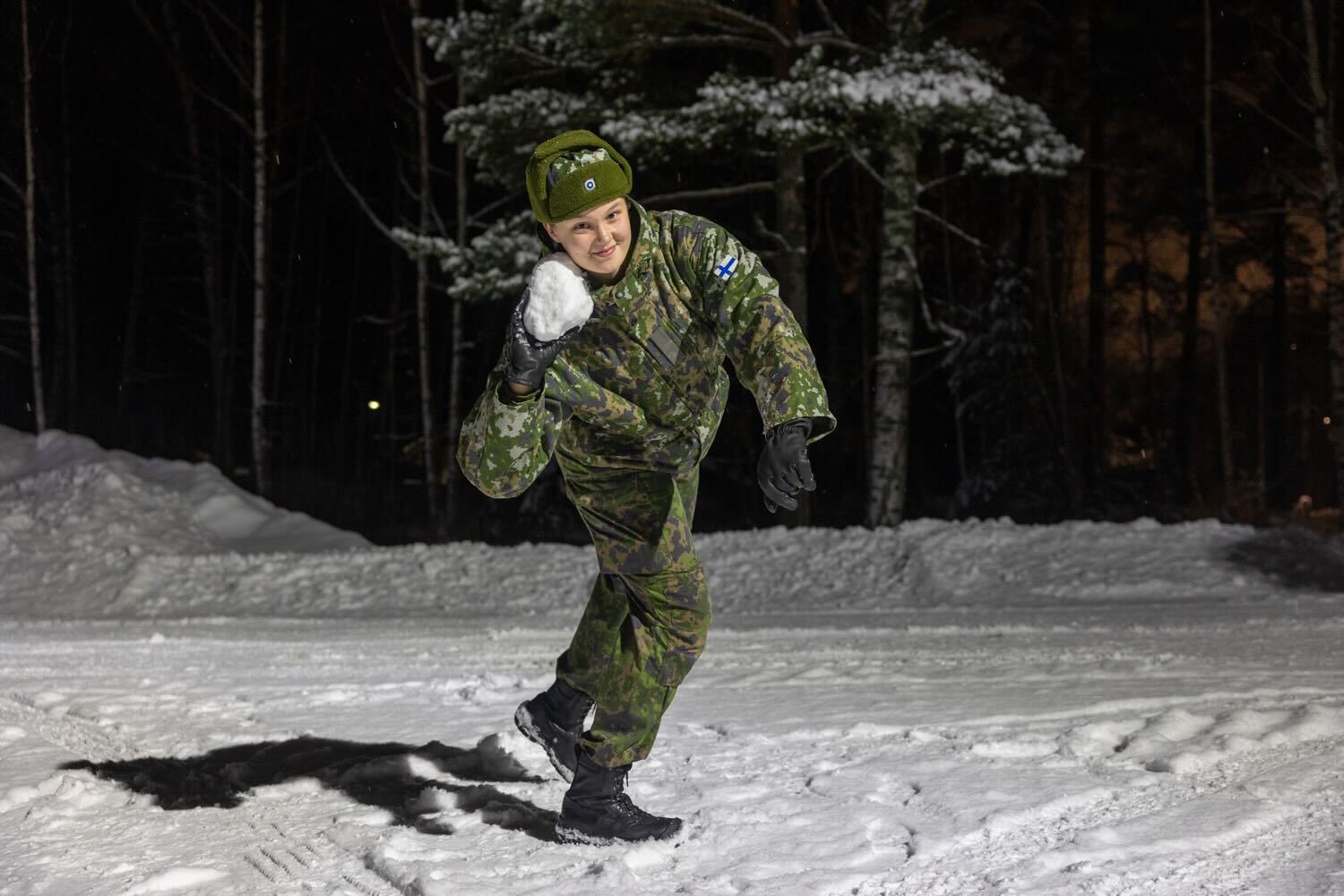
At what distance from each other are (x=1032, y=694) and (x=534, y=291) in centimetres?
344

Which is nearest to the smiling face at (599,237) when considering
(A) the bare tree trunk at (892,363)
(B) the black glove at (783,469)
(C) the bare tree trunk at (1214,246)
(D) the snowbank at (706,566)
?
(B) the black glove at (783,469)

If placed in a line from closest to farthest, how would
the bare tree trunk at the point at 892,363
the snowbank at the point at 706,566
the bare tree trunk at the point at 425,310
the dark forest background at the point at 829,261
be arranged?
the snowbank at the point at 706,566 → the bare tree trunk at the point at 892,363 → the bare tree trunk at the point at 425,310 → the dark forest background at the point at 829,261

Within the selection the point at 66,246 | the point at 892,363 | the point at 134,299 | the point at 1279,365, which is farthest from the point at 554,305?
the point at 134,299

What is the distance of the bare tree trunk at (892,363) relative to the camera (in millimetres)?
13883

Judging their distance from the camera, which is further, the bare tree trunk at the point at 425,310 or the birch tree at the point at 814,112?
the bare tree trunk at the point at 425,310

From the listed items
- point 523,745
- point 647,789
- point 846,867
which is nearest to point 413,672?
point 523,745

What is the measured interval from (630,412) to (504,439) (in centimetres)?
43

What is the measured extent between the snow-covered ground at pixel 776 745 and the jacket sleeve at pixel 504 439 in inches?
39.9

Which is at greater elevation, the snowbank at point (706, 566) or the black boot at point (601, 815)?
the black boot at point (601, 815)

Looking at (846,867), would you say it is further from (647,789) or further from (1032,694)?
(1032,694)

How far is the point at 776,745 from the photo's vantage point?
4.74 meters

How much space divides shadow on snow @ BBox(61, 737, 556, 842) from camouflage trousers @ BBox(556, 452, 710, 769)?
400 mm

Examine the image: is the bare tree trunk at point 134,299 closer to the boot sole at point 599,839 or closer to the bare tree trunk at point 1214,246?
the bare tree trunk at point 1214,246

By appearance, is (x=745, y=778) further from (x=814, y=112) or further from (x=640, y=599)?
(x=814, y=112)
